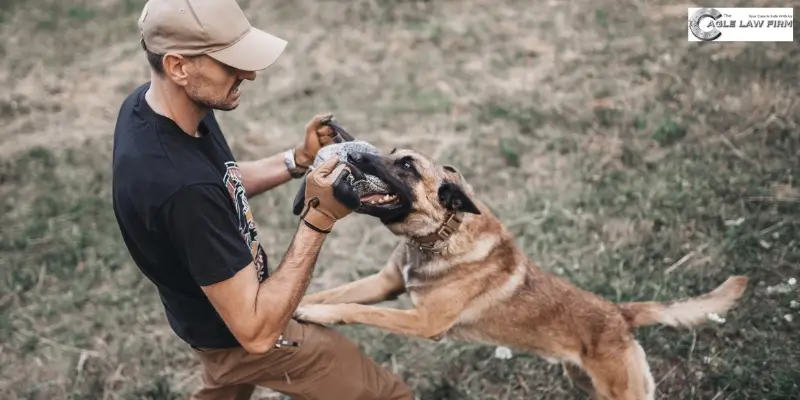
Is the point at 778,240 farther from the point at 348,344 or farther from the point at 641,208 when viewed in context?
the point at 348,344

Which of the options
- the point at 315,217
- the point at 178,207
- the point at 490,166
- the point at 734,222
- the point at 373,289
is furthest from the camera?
the point at 490,166

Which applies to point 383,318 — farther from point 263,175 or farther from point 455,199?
point 263,175

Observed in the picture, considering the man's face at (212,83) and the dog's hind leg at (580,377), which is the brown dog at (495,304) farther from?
the man's face at (212,83)

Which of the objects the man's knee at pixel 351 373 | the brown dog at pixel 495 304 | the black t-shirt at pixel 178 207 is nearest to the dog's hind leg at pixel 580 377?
the brown dog at pixel 495 304

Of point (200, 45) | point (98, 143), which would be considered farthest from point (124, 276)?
point (200, 45)

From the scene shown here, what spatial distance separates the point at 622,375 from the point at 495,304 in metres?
0.71

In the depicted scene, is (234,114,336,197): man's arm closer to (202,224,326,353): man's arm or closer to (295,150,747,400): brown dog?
(295,150,747,400): brown dog

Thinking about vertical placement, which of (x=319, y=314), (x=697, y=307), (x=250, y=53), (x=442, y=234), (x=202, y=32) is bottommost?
(x=697, y=307)

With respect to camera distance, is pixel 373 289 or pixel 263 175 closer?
pixel 263 175

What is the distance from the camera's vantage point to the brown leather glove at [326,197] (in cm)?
264

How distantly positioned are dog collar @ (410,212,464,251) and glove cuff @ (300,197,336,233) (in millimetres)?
820

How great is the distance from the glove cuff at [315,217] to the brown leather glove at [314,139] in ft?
2.43

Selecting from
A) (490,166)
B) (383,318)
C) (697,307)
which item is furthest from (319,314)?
(490,166)

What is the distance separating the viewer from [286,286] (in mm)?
2609
